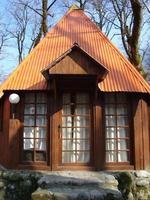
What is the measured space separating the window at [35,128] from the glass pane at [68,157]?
517 millimetres

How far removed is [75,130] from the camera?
11508 mm

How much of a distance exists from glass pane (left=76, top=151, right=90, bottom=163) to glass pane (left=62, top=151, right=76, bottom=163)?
0.11 meters

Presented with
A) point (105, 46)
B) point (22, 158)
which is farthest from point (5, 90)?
point (105, 46)

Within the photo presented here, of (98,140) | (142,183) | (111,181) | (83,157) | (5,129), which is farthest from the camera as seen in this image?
(5,129)

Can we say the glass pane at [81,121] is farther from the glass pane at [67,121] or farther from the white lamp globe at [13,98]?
the white lamp globe at [13,98]

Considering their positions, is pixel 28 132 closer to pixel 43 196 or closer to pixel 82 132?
pixel 82 132

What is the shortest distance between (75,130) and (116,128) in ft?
3.71

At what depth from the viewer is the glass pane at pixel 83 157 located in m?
11.4

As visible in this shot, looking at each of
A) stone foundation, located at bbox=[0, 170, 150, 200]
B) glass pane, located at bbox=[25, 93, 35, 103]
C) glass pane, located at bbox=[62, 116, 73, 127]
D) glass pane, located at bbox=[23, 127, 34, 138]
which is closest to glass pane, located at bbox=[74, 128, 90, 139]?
glass pane, located at bbox=[62, 116, 73, 127]

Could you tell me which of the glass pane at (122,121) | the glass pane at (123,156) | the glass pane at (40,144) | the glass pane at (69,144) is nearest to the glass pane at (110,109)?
the glass pane at (122,121)

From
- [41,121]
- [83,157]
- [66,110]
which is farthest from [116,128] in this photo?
[41,121]

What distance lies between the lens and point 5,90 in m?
11.5

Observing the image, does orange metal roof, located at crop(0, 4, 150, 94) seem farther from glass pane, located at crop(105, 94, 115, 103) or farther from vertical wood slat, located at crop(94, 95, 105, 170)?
vertical wood slat, located at crop(94, 95, 105, 170)

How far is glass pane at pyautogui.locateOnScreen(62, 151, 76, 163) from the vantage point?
11352 mm
